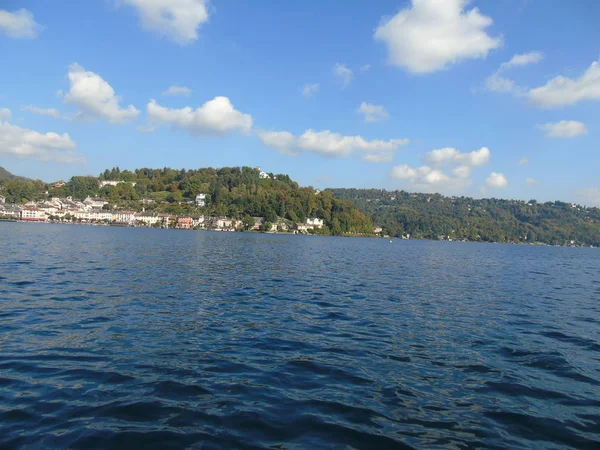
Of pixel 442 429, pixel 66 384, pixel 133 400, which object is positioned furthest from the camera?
pixel 66 384

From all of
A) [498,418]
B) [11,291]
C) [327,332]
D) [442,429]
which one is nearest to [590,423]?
[498,418]

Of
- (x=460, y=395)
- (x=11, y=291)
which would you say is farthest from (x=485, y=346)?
(x=11, y=291)

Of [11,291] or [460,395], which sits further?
[11,291]

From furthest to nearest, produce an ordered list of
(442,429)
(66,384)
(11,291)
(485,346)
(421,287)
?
(421,287) < (11,291) < (485,346) < (66,384) < (442,429)

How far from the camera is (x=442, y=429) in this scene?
328 inches

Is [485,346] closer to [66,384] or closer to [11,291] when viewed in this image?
[66,384]

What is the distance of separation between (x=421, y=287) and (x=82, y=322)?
74.4 ft

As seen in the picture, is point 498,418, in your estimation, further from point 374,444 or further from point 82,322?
point 82,322

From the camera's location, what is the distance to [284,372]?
11.1 meters

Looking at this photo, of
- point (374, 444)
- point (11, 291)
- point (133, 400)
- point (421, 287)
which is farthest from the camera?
point (421, 287)

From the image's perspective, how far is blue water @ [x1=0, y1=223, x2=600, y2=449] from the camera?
7.93 m

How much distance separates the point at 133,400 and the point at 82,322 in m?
7.54

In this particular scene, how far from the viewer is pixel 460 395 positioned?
1017cm

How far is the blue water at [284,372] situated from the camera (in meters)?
7.93
